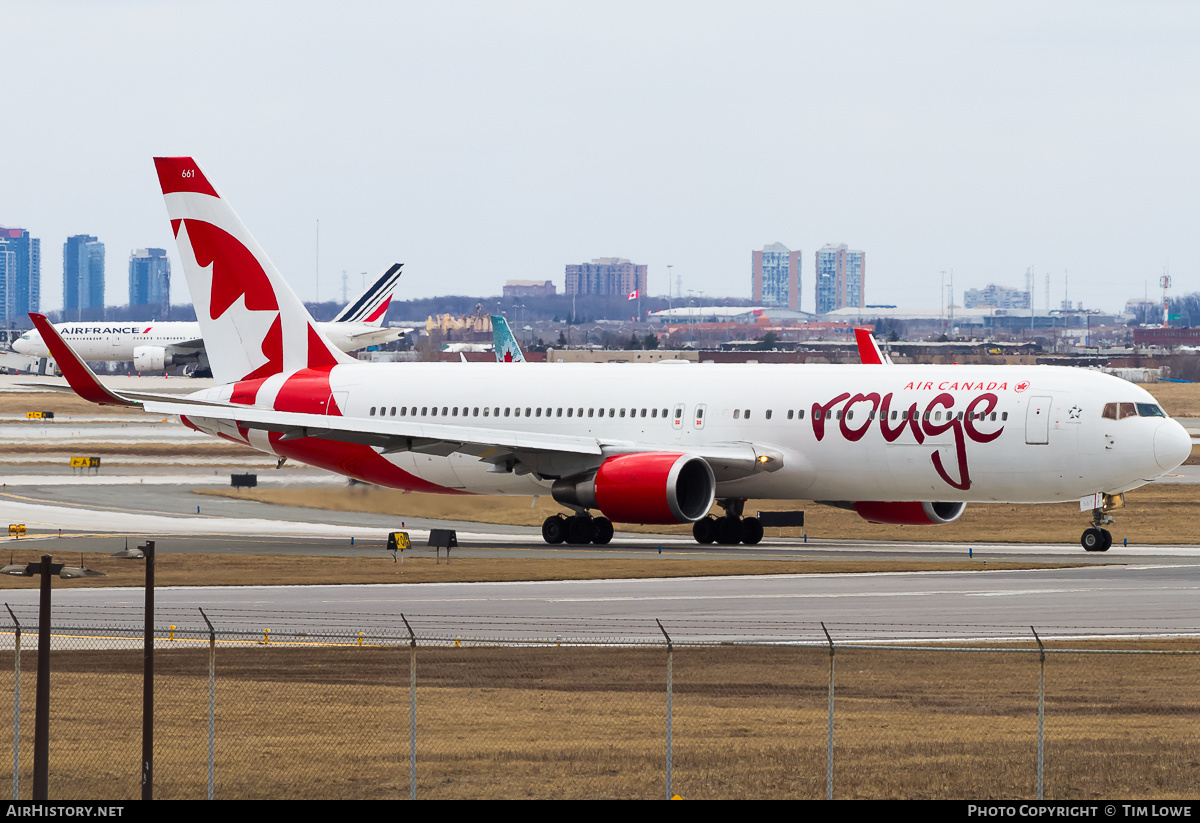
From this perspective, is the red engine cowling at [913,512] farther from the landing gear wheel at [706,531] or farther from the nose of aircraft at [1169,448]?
the nose of aircraft at [1169,448]

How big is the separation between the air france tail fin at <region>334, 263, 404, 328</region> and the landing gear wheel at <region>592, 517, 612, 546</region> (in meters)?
105

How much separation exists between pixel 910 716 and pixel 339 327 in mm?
128175

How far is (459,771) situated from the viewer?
19.8m

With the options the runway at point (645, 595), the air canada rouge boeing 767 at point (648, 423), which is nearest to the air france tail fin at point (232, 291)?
the air canada rouge boeing 767 at point (648, 423)

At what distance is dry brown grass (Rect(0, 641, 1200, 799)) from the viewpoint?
19375 millimetres

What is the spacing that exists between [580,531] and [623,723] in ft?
82.5

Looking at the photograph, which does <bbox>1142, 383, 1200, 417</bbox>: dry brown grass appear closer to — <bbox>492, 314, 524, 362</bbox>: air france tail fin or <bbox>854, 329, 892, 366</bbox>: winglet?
<bbox>492, 314, 524, 362</bbox>: air france tail fin

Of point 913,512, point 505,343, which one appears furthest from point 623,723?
point 505,343

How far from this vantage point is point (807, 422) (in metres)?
45.2

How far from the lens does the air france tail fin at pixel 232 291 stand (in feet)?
169

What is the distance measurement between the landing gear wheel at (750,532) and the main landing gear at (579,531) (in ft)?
12.1

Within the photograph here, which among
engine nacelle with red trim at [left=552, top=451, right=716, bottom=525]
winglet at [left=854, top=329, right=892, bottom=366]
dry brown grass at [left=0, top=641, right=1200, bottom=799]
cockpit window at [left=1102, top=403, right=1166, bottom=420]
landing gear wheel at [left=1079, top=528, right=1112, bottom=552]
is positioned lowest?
dry brown grass at [left=0, top=641, right=1200, bottom=799]

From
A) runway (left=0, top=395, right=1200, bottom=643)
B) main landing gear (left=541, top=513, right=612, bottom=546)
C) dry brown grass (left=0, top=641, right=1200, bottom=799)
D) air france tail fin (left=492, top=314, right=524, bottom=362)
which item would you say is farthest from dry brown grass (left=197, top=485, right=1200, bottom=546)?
air france tail fin (left=492, top=314, right=524, bottom=362)

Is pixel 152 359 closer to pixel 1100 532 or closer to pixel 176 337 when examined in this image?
pixel 176 337
